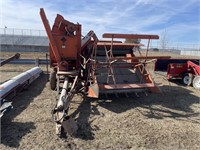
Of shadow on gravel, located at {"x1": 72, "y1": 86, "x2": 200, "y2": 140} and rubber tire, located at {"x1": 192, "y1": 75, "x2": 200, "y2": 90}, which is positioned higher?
rubber tire, located at {"x1": 192, "y1": 75, "x2": 200, "y2": 90}

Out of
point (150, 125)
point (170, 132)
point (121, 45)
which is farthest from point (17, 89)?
point (170, 132)

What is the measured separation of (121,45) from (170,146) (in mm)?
3842

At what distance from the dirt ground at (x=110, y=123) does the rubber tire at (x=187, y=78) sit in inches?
69.8

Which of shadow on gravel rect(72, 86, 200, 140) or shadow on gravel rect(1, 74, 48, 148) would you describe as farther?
shadow on gravel rect(72, 86, 200, 140)

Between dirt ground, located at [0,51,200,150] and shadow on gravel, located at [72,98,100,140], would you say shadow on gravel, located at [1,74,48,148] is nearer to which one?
dirt ground, located at [0,51,200,150]

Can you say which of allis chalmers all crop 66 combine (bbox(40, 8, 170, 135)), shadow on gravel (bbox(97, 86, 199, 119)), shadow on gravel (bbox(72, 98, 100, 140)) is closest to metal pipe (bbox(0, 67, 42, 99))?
allis chalmers all crop 66 combine (bbox(40, 8, 170, 135))

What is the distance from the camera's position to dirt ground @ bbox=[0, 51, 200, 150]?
10.7 feet

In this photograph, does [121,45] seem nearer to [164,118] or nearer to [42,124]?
[164,118]

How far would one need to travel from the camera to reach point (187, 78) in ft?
26.2

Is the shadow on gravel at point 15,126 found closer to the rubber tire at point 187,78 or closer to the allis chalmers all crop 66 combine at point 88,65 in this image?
the allis chalmers all crop 66 combine at point 88,65

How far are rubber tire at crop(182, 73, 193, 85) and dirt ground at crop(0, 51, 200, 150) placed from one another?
177 centimetres

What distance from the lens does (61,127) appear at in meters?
3.48

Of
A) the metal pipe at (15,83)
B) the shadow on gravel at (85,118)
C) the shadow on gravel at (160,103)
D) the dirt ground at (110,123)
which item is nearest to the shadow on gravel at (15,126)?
the dirt ground at (110,123)

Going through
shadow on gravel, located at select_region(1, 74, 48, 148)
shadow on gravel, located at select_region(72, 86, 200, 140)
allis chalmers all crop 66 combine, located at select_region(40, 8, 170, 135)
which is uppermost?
allis chalmers all crop 66 combine, located at select_region(40, 8, 170, 135)
